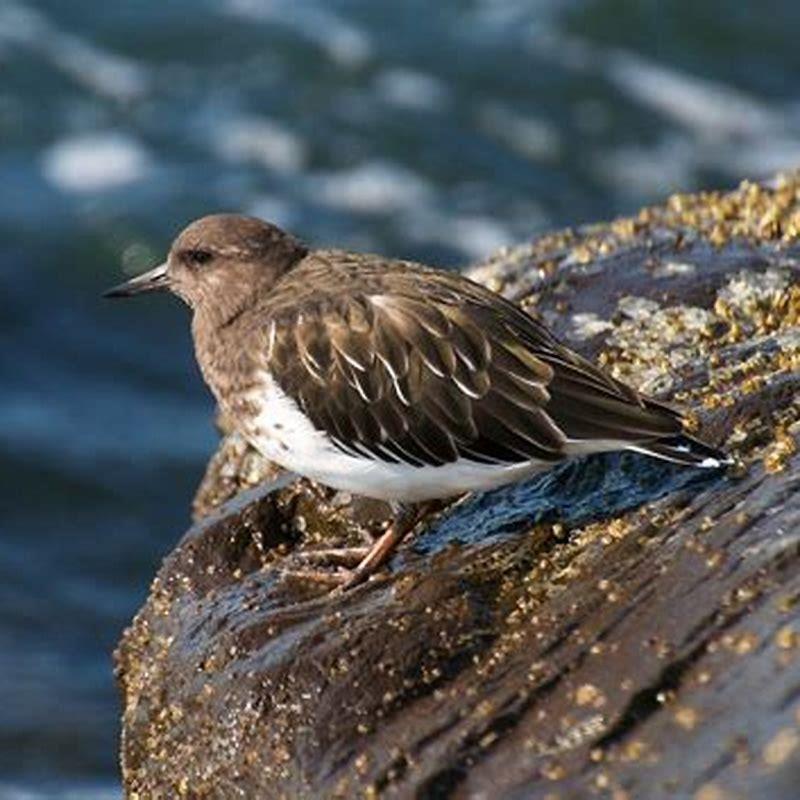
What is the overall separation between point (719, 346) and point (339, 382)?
1.14 m

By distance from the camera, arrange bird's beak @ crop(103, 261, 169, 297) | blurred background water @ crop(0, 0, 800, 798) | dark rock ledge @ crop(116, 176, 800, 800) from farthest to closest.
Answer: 1. blurred background water @ crop(0, 0, 800, 798)
2. bird's beak @ crop(103, 261, 169, 297)
3. dark rock ledge @ crop(116, 176, 800, 800)

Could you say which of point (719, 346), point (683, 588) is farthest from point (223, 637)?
point (719, 346)

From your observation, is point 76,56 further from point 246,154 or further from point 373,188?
point 373,188

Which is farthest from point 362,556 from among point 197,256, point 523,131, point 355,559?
point 523,131

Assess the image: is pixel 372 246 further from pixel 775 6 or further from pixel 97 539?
pixel 775 6

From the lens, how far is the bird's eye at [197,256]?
5.21m

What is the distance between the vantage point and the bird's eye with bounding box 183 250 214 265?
5215 millimetres

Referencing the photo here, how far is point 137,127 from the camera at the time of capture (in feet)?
37.8

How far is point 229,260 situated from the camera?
5121 mm

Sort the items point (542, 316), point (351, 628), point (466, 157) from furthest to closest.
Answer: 1. point (466, 157)
2. point (542, 316)
3. point (351, 628)

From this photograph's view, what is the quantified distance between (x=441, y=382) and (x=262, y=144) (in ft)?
24.0

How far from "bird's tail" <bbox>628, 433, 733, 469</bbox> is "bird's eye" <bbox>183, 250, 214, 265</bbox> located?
1.51 m

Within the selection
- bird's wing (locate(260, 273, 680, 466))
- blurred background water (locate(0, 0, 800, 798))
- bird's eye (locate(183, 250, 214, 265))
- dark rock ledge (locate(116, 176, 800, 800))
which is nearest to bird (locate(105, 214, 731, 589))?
bird's wing (locate(260, 273, 680, 466))

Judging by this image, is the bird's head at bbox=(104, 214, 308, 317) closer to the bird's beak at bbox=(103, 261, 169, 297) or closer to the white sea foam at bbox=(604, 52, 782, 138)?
the bird's beak at bbox=(103, 261, 169, 297)
